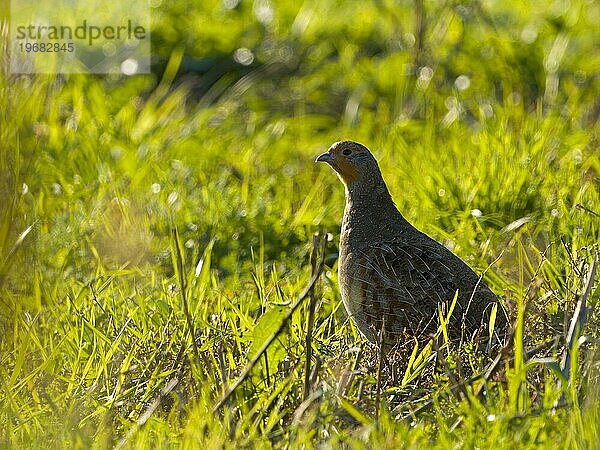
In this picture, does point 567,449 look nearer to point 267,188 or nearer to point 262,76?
point 267,188

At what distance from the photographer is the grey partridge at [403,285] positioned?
12.2 feet

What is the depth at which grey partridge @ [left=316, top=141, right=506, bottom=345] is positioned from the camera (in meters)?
3.73

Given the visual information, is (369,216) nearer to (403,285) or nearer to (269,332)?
(403,285)

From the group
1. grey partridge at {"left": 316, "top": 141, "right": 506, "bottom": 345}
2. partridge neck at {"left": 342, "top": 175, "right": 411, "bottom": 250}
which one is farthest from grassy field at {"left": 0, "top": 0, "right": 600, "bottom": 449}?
partridge neck at {"left": 342, "top": 175, "right": 411, "bottom": 250}

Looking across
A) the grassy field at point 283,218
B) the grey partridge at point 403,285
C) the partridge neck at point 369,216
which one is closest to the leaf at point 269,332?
the grassy field at point 283,218

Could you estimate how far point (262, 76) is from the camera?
6.90m

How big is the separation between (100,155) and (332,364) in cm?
252

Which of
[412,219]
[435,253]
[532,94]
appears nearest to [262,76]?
[532,94]

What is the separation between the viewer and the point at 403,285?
3836 mm

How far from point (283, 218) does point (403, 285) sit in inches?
50.3

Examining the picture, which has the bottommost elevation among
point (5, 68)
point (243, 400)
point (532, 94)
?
point (243, 400)

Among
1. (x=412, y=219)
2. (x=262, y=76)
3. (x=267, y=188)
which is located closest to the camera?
(x=412, y=219)

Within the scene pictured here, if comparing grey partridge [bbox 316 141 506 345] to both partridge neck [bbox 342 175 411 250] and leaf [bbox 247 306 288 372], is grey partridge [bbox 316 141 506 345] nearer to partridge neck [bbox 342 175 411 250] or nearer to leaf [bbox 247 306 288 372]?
partridge neck [bbox 342 175 411 250]

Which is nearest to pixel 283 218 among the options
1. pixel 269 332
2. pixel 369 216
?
pixel 369 216
